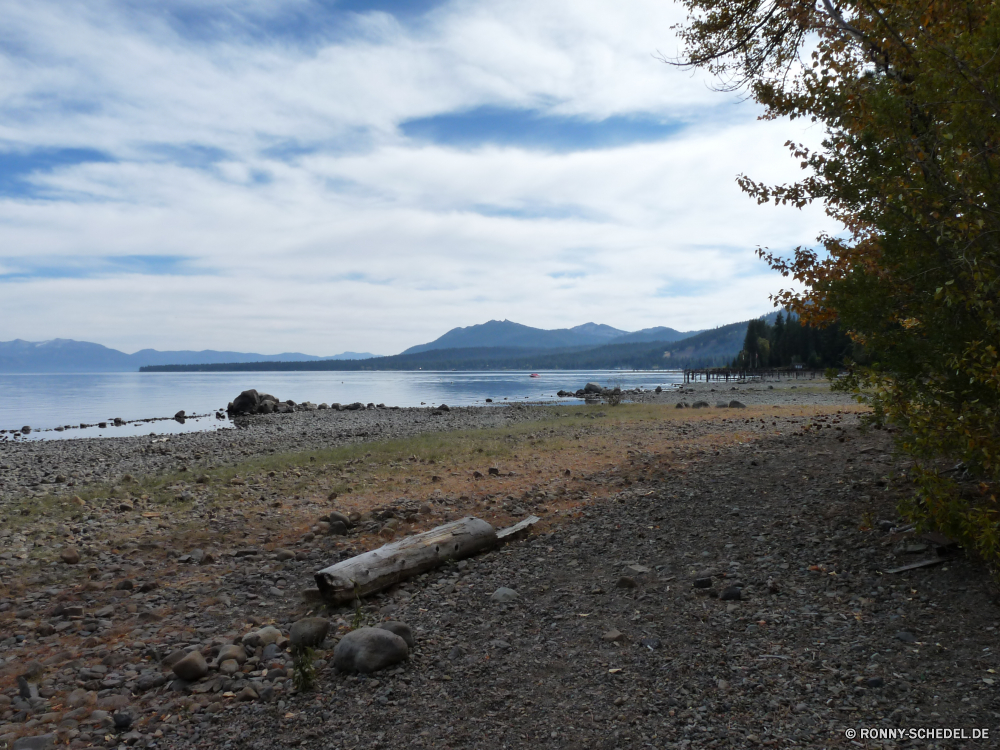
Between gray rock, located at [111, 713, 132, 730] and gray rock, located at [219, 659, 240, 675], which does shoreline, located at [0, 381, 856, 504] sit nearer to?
gray rock, located at [219, 659, 240, 675]

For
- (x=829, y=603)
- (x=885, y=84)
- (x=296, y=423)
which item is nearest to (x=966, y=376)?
(x=829, y=603)

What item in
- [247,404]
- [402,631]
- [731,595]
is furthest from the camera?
[247,404]

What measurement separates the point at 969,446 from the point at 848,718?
2.48m

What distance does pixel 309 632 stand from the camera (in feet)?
20.5

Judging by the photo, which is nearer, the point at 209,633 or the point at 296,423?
the point at 209,633

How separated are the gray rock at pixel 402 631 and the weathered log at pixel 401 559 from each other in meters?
1.38

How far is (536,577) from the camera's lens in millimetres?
7777

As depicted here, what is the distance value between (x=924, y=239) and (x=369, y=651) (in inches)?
282

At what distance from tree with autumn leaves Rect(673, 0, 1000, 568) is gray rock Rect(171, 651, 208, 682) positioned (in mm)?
7077

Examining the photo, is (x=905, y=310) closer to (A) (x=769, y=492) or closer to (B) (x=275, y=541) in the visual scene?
(A) (x=769, y=492)

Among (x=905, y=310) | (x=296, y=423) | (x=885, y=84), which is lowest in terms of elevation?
(x=296, y=423)

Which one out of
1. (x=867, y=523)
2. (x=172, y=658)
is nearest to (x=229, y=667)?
(x=172, y=658)

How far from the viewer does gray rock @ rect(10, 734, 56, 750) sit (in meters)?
4.71

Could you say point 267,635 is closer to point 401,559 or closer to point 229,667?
point 229,667
